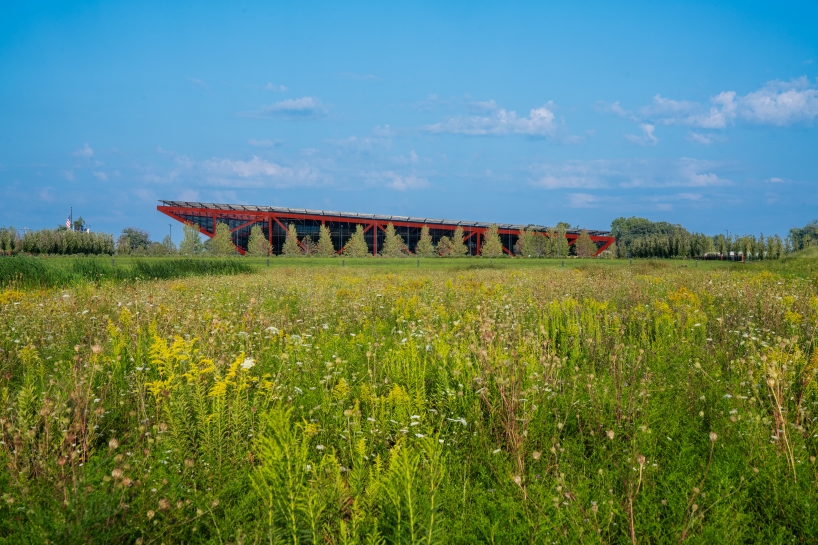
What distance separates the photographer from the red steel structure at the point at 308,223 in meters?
71.0

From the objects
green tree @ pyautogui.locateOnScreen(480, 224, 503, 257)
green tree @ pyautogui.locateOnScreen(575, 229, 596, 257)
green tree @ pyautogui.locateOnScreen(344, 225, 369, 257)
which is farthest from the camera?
green tree @ pyautogui.locateOnScreen(575, 229, 596, 257)

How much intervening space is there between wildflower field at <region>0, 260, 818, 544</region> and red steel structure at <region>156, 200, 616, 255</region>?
68.0 meters

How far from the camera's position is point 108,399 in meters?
4.38

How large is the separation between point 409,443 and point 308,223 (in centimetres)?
7443

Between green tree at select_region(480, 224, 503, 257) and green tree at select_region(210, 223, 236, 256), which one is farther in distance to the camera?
green tree at select_region(480, 224, 503, 257)

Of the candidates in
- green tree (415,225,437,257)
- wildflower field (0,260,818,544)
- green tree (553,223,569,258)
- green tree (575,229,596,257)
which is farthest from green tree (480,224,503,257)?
wildflower field (0,260,818,544)

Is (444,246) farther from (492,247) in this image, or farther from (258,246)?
(258,246)

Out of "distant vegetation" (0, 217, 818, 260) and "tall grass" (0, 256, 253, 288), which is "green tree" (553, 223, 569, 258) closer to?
"distant vegetation" (0, 217, 818, 260)

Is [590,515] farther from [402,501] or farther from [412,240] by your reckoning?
[412,240]

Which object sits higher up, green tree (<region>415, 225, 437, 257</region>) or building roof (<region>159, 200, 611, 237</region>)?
building roof (<region>159, 200, 611, 237</region>)

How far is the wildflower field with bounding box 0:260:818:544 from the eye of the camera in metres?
2.51

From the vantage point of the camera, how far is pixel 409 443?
3.54m

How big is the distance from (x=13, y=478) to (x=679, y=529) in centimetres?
338

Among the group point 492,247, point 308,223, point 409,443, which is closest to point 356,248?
point 308,223
